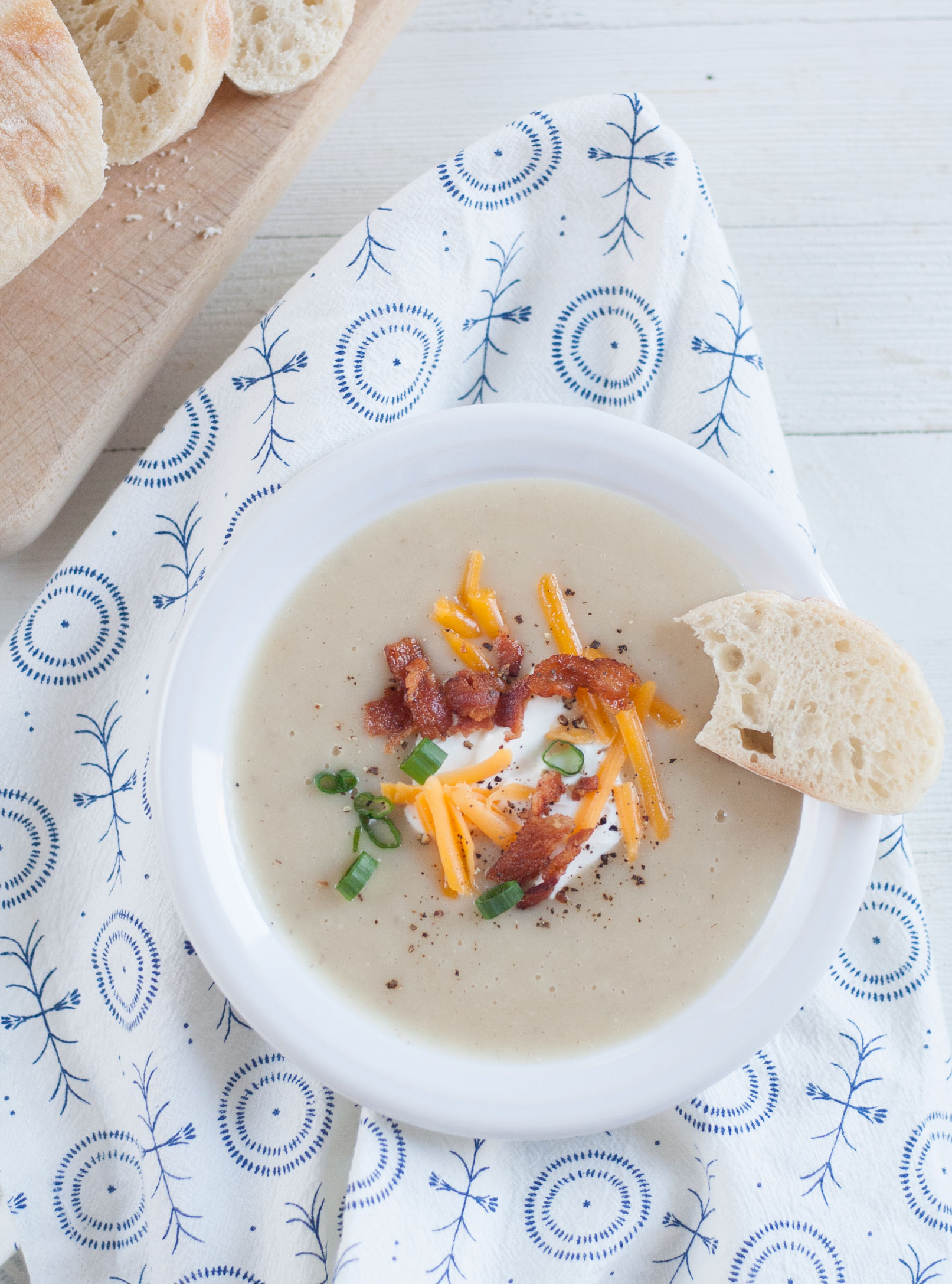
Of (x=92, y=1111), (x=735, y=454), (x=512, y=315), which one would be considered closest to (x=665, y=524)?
(x=735, y=454)

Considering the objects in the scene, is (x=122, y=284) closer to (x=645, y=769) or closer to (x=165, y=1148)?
(x=645, y=769)

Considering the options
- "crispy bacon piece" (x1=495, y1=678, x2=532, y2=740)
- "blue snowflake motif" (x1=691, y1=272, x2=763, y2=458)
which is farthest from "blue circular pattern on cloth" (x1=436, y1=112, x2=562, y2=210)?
"crispy bacon piece" (x1=495, y1=678, x2=532, y2=740)

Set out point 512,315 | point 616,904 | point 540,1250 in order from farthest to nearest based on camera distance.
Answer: point 512,315 < point 540,1250 < point 616,904

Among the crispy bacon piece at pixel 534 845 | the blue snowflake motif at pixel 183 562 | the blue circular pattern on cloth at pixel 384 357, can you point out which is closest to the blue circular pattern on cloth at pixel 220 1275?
the crispy bacon piece at pixel 534 845

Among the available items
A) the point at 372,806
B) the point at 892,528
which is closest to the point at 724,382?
the point at 892,528

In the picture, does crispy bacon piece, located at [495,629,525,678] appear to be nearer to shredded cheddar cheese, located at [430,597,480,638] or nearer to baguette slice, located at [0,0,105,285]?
shredded cheddar cheese, located at [430,597,480,638]

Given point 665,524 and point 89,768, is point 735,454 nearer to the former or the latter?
point 665,524
